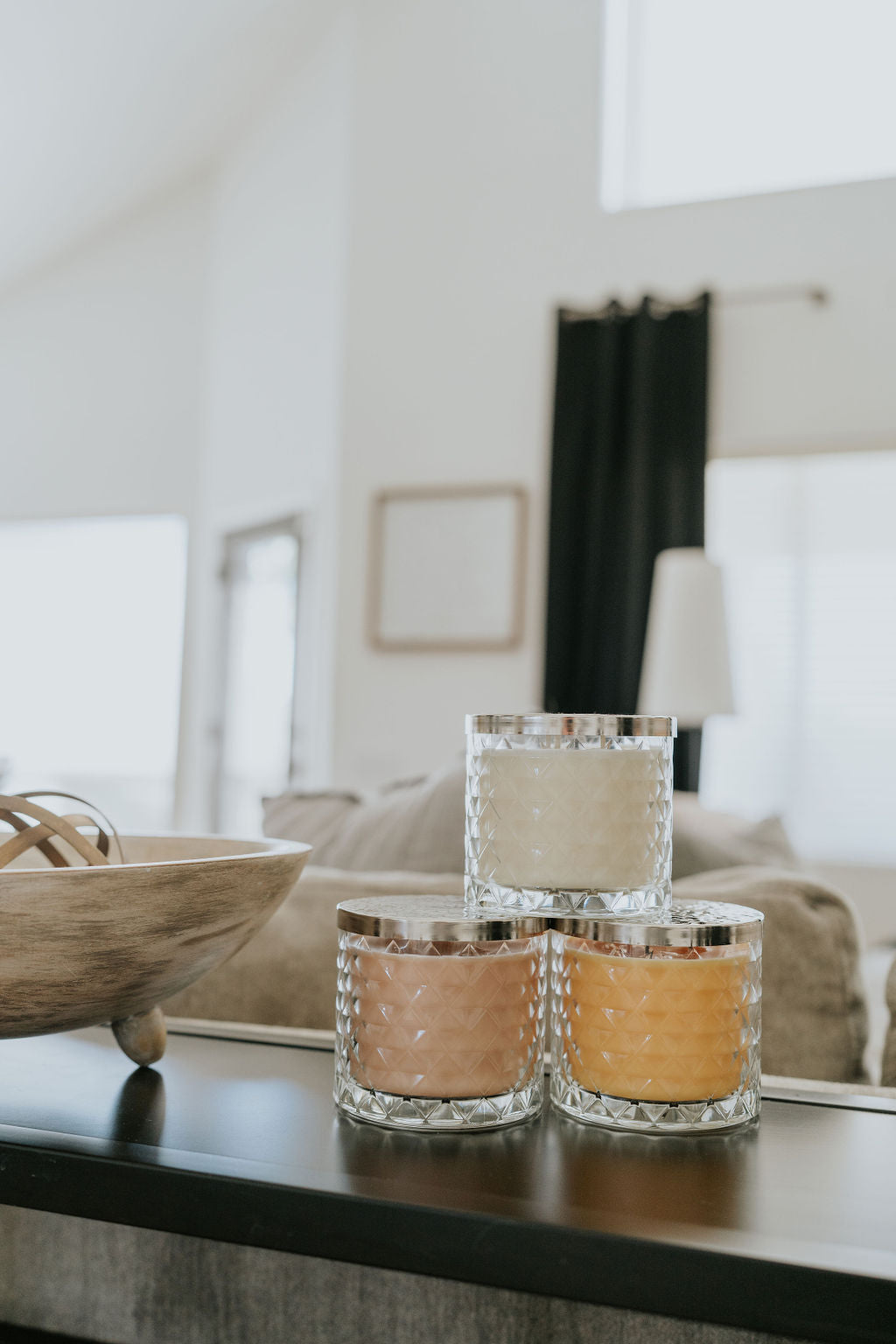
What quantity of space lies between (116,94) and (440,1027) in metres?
4.81

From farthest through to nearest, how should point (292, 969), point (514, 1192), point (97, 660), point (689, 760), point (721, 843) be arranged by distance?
point (97, 660), point (689, 760), point (721, 843), point (292, 969), point (514, 1192)

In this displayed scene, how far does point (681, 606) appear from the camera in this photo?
3500 mm

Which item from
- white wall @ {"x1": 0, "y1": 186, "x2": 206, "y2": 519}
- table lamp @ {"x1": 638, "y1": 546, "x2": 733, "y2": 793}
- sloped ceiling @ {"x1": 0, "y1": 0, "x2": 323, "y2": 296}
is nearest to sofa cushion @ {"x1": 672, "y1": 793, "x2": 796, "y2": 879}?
table lamp @ {"x1": 638, "y1": 546, "x2": 733, "y2": 793}

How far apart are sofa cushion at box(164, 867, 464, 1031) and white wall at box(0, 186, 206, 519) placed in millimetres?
4611

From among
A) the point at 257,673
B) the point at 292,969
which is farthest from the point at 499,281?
the point at 292,969

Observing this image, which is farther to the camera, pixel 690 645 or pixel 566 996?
pixel 690 645

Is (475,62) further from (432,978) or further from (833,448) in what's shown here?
(432,978)

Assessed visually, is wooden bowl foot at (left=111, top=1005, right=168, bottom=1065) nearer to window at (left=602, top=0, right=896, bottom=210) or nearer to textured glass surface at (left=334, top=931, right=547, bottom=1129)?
textured glass surface at (left=334, top=931, right=547, bottom=1129)

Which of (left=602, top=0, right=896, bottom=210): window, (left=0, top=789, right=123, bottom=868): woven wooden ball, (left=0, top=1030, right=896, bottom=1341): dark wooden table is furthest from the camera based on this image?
(left=602, top=0, right=896, bottom=210): window

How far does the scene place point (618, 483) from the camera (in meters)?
4.21

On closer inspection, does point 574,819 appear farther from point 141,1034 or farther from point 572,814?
point 141,1034

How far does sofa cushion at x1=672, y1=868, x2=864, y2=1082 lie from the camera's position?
2.93ft

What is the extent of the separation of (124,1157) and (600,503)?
149 inches

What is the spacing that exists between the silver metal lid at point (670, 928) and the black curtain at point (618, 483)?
340 centimetres
